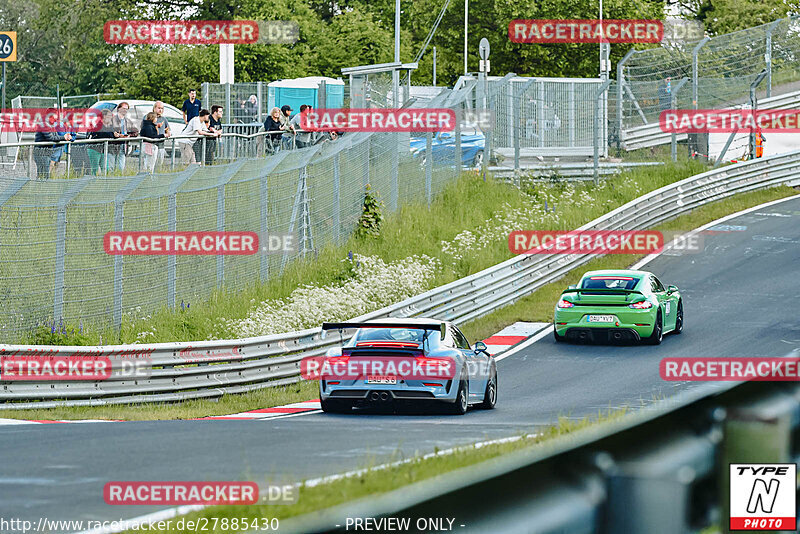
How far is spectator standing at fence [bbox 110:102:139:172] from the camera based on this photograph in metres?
21.6

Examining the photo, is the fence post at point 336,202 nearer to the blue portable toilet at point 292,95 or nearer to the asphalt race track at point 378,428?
the asphalt race track at point 378,428

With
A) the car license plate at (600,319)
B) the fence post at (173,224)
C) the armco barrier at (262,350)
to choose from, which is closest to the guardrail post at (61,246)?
the armco barrier at (262,350)

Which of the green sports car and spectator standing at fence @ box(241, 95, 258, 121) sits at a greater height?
spectator standing at fence @ box(241, 95, 258, 121)

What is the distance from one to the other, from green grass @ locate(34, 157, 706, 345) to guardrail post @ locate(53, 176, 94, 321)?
1.49 ft

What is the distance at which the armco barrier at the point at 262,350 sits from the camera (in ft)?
48.5

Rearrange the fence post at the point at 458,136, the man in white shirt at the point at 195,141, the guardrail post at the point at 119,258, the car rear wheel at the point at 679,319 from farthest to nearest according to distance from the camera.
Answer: the fence post at the point at 458,136 → the man in white shirt at the point at 195,141 → the car rear wheel at the point at 679,319 → the guardrail post at the point at 119,258

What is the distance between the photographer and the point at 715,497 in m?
3.12

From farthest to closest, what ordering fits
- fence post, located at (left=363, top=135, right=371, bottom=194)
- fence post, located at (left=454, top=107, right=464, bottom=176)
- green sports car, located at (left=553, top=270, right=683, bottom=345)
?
1. fence post, located at (left=454, top=107, right=464, bottom=176)
2. fence post, located at (left=363, top=135, right=371, bottom=194)
3. green sports car, located at (left=553, top=270, right=683, bottom=345)

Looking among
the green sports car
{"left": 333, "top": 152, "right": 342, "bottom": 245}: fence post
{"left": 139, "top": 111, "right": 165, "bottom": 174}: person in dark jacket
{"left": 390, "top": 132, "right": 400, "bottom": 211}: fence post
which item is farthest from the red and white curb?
{"left": 139, "top": 111, "right": 165, "bottom": 174}: person in dark jacket

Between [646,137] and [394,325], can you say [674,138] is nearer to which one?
[646,137]

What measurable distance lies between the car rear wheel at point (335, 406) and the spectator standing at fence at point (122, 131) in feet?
28.2

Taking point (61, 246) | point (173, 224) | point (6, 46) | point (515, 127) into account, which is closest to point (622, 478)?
point (61, 246)

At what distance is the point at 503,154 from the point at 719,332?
13534 millimetres

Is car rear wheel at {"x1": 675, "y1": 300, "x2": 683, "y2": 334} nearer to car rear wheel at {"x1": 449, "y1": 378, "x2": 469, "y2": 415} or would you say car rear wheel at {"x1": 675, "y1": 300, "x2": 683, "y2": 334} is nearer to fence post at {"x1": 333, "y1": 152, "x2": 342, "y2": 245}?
fence post at {"x1": 333, "y1": 152, "x2": 342, "y2": 245}
